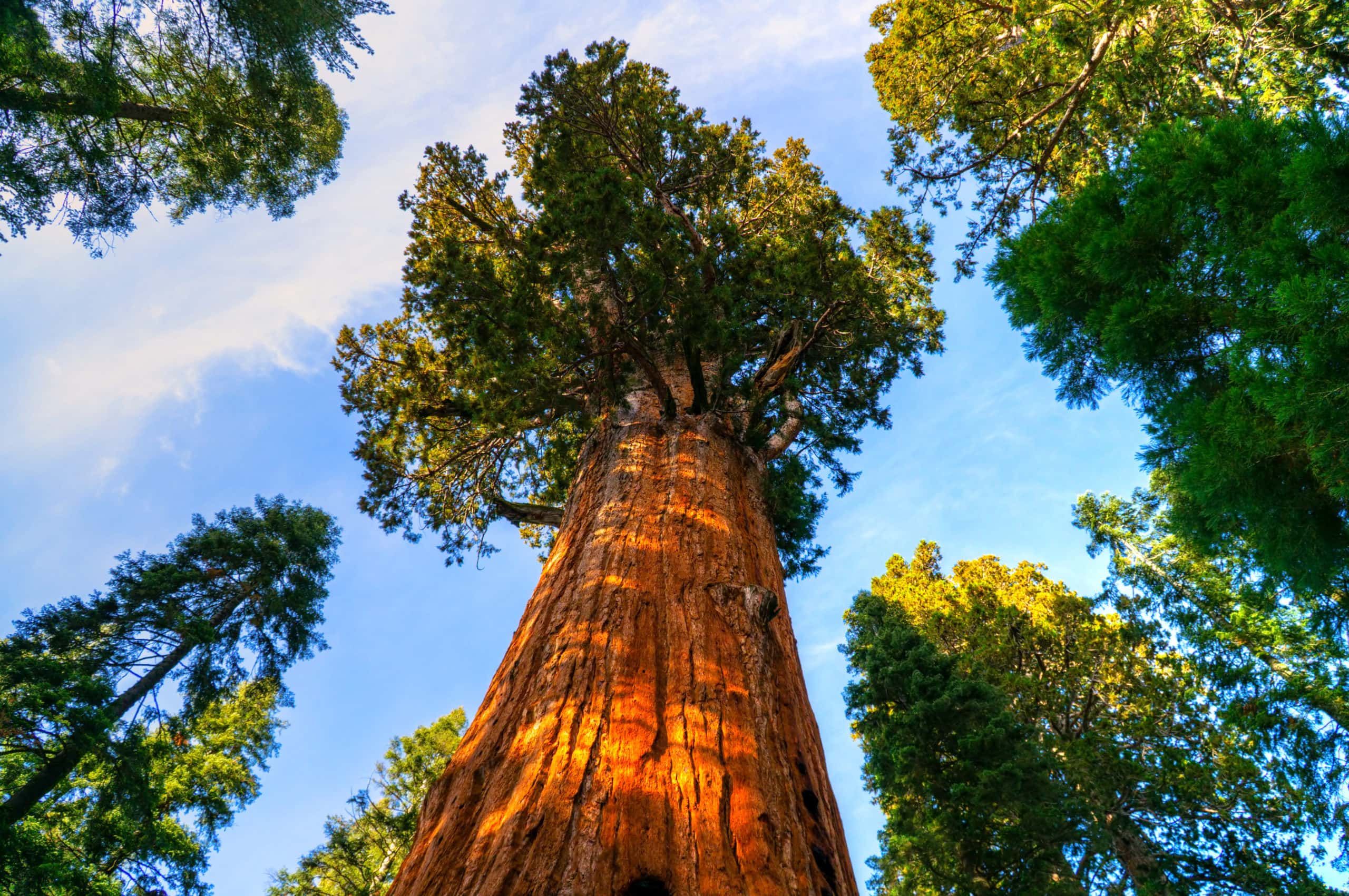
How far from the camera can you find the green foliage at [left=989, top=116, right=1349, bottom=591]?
9.79 ft

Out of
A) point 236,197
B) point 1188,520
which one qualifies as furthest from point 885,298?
point 236,197

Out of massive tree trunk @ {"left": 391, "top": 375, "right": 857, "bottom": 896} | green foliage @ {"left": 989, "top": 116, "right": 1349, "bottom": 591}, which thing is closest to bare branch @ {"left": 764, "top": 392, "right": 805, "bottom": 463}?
massive tree trunk @ {"left": 391, "top": 375, "right": 857, "bottom": 896}

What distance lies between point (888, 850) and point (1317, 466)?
10356 mm

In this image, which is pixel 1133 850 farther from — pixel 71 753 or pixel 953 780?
pixel 71 753

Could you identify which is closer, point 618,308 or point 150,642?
point 618,308

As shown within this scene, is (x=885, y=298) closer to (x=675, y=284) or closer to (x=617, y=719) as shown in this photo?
(x=675, y=284)

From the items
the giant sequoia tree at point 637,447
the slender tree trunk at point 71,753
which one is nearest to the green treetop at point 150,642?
the slender tree trunk at point 71,753

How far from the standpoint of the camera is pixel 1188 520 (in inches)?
176

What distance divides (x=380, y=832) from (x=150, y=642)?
5.75m

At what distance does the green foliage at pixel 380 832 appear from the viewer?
972cm

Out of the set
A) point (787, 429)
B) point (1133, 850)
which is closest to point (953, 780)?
point (1133, 850)

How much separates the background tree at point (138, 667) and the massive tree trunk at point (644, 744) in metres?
7.15

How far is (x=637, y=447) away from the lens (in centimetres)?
515

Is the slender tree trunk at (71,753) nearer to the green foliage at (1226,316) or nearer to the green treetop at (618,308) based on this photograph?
the green treetop at (618,308)
